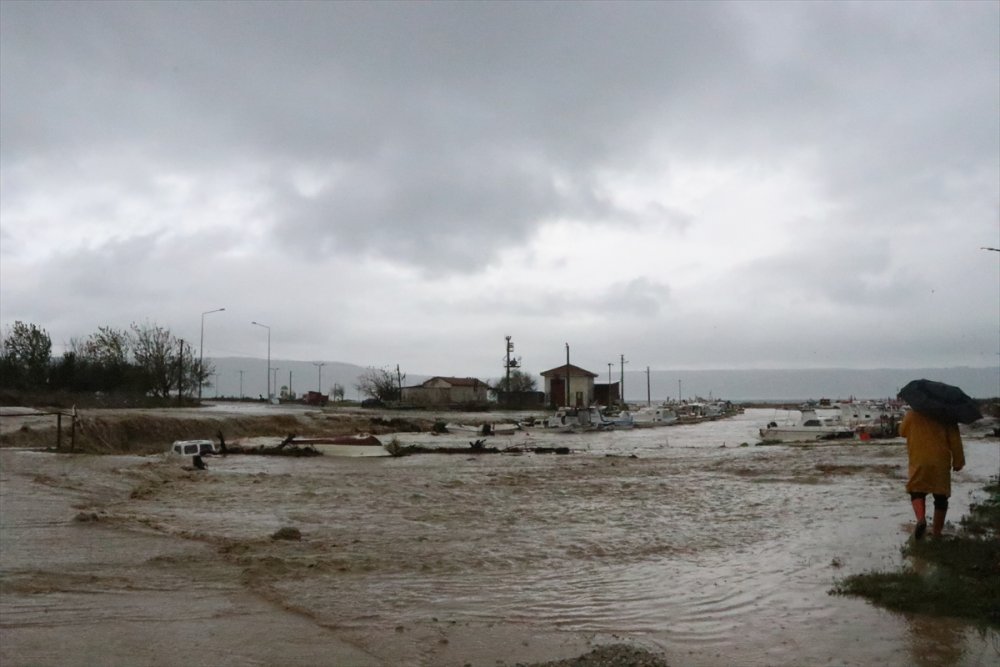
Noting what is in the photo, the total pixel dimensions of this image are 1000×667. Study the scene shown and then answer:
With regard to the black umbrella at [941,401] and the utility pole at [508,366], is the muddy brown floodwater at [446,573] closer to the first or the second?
the black umbrella at [941,401]

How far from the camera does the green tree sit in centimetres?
6025

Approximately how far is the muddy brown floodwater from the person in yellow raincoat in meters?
1.00

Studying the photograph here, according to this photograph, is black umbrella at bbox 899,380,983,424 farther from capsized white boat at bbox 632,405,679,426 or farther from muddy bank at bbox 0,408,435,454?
capsized white boat at bbox 632,405,679,426

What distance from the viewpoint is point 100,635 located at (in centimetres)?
694

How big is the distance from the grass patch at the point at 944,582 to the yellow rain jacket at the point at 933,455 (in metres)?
0.75

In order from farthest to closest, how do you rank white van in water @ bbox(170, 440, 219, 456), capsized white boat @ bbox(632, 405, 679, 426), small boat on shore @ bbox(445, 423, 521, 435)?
capsized white boat @ bbox(632, 405, 679, 426) < small boat on shore @ bbox(445, 423, 521, 435) < white van in water @ bbox(170, 440, 219, 456)

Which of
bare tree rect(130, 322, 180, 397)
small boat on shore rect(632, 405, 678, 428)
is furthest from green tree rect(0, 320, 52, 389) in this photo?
small boat on shore rect(632, 405, 678, 428)

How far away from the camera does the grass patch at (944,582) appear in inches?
278

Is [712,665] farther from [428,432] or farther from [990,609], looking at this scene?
[428,432]

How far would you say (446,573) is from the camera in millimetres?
9945

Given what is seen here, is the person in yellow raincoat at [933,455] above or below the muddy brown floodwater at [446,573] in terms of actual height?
above

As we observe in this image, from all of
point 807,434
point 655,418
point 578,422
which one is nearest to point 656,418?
point 655,418

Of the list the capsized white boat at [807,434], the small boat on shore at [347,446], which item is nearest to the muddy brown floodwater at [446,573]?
the small boat on shore at [347,446]

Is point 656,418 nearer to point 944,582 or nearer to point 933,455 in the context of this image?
point 933,455
